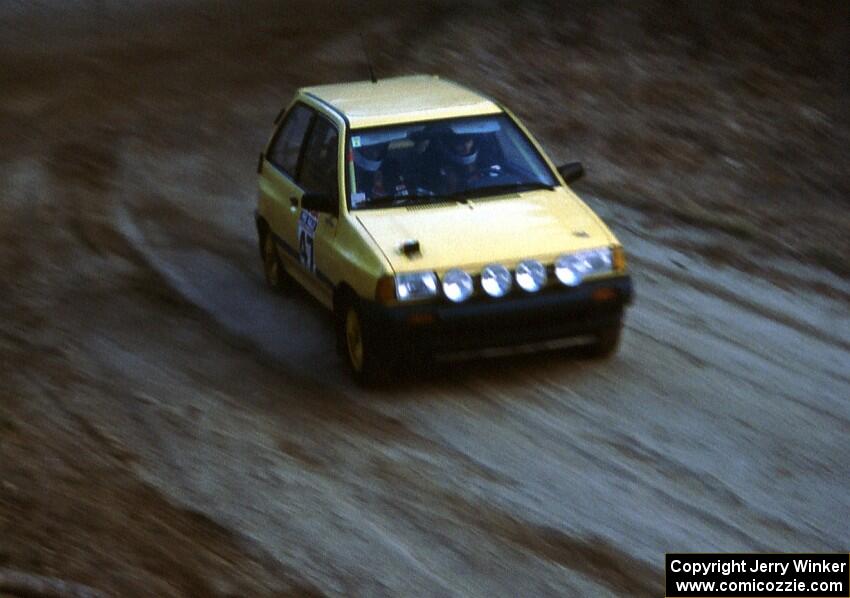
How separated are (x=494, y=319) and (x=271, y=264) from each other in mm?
3341

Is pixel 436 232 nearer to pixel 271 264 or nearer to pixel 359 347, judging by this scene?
A: pixel 359 347

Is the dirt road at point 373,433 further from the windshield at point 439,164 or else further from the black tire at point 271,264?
the windshield at point 439,164

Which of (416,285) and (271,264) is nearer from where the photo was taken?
(416,285)

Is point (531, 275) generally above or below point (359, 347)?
above

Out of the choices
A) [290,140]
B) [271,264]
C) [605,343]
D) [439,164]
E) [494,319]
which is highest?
[439,164]

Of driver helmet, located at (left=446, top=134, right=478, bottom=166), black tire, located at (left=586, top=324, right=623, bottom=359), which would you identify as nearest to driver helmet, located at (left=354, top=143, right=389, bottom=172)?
driver helmet, located at (left=446, top=134, right=478, bottom=166)

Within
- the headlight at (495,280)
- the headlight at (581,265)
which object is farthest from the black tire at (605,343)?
the headlight at (495,280)

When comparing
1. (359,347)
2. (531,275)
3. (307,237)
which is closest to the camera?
(531,275)

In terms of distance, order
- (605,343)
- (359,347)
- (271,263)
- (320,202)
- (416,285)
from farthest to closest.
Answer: (271,263), (320,202), (605,343), (359,347), (416,285)

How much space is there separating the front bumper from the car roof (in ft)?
5.42

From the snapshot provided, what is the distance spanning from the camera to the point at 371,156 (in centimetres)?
1014

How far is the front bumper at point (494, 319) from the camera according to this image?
9078 mm

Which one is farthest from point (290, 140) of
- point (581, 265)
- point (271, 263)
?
point (581, 265)

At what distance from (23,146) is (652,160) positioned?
7.63 m
